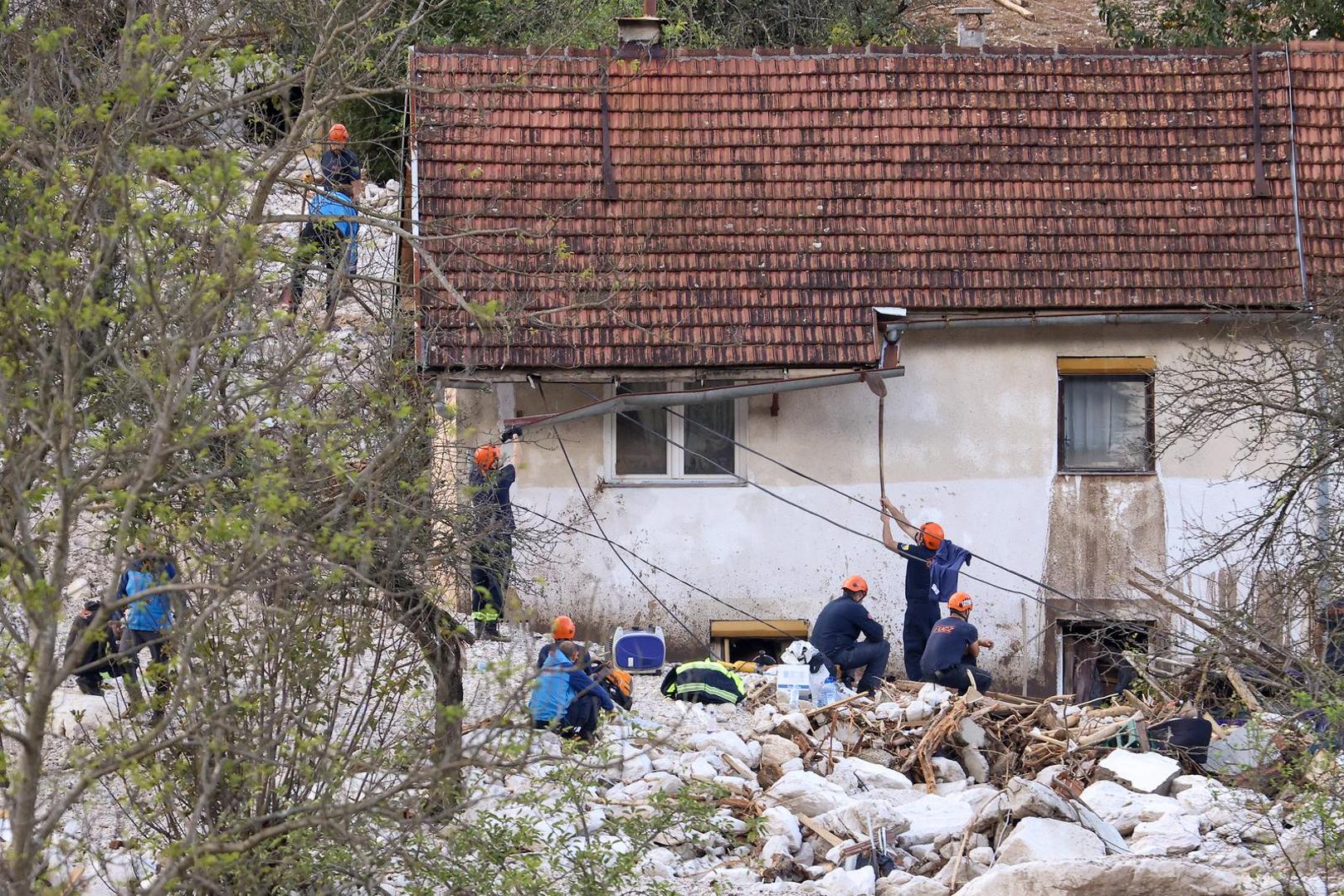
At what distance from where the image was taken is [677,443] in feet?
59.0

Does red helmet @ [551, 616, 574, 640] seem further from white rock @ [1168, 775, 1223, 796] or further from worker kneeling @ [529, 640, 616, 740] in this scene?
white rock @ [1168, 775, 1223, 796]

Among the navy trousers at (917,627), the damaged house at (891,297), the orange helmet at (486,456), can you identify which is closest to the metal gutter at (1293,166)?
the damaged house at (891,297)

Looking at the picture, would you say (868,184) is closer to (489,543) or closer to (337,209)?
(337,209)

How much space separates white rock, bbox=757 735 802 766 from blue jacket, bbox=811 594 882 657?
2177 millimetres

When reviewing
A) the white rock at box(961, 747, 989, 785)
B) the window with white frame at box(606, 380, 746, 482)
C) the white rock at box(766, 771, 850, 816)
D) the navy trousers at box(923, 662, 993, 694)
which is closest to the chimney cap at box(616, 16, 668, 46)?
the window with white frame at box(606, 380, 746, 482)

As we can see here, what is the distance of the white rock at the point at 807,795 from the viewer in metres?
12.6

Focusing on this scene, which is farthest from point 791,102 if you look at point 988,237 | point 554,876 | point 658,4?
point 554,876

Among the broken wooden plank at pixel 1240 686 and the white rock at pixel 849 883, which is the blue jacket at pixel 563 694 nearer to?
the white rock at pixel 849 883

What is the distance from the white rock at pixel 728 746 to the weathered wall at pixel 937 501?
12.4 feet

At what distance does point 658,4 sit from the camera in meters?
25.7

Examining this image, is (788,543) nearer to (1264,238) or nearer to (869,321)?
(869,321)

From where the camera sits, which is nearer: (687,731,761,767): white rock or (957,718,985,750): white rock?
(687,731,761,767): white rock

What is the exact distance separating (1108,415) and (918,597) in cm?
307

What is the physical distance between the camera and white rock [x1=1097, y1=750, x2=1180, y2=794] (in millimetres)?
12867
